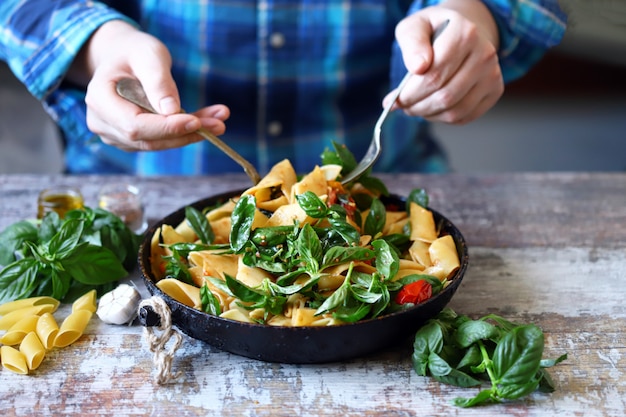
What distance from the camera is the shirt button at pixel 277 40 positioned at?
2170mm

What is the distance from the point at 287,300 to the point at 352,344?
145mm

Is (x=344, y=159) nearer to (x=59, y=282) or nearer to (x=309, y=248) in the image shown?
(x=309, y=248)

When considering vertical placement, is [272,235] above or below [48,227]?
above

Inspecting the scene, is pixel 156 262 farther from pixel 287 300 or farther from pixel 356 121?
pixel 356 121

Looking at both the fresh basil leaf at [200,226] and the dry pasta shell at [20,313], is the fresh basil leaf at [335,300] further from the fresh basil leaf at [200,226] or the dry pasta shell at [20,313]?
the dry pasta shell at [20,313]

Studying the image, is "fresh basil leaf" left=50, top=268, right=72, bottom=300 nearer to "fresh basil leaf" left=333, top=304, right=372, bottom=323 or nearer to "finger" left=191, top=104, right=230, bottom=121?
"finger" left=191, top=104, right=230, bottom=121

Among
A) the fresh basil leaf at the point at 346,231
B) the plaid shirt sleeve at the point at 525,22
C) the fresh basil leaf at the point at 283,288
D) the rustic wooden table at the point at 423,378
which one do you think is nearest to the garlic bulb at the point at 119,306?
the rustic wooden table at the point at 423,378

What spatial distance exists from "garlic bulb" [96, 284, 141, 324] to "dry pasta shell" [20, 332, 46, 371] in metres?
0.14

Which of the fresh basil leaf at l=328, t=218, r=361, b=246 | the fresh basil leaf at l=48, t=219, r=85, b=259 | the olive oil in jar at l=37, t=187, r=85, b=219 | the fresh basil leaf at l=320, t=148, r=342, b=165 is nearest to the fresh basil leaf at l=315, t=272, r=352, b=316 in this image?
the fresh basil leaf at l=328, t=218, r=361, b=246

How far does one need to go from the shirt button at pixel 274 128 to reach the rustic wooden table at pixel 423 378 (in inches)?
27.3

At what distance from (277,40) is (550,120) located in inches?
153

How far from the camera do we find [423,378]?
4.13 feet

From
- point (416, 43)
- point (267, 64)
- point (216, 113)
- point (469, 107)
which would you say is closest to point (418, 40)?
point (416, 43)

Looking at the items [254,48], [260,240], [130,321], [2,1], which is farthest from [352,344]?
[2,1]
